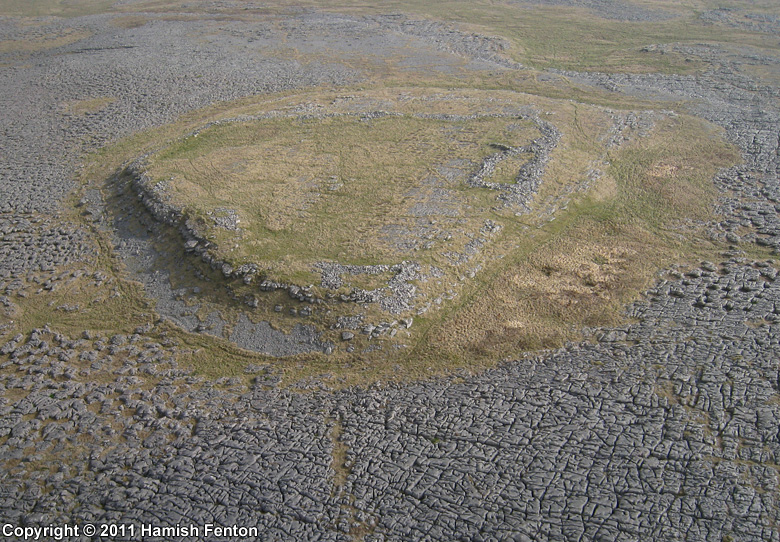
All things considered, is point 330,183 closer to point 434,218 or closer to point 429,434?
point 434,218

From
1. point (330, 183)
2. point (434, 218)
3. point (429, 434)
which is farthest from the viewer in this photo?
point (330, 183)

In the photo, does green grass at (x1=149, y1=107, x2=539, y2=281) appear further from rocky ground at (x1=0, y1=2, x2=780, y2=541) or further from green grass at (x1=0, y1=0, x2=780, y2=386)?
rocky ground at (x1=0, y1=2, x2=780, y2=541)

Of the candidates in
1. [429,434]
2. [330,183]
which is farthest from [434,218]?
[429,434]

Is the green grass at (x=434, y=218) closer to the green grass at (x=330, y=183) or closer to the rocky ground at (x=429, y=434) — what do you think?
the green grass at (x=330, y=183)

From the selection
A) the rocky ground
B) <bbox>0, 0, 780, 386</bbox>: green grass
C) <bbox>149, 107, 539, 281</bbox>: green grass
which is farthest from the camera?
<bbox>149, 107, 539, 281</bbox>: green grass

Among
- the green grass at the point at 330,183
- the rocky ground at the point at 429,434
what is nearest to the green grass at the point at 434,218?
the green grass at the point at 330,183

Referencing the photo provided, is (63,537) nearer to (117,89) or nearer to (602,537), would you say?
(602,537)

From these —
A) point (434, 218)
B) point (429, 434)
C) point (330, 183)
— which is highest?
point (330, 183)

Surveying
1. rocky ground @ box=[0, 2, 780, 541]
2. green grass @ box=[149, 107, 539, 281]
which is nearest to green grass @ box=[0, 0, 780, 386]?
green grass @ box=[149, 107, 539, 281]
